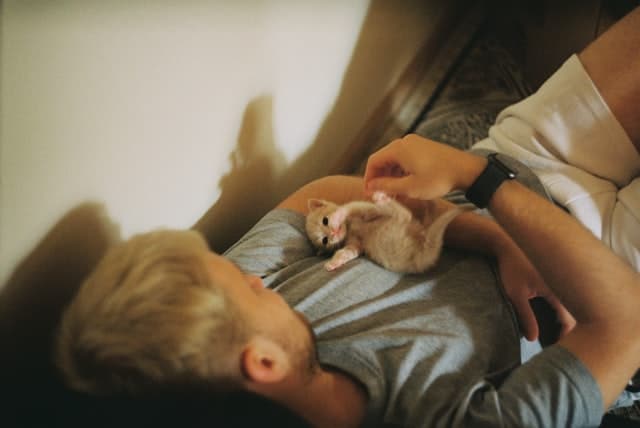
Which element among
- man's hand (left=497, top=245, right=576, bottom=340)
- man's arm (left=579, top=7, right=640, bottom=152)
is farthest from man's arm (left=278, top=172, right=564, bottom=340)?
man's arm (left=579, top=7, right=640, bottom=152)

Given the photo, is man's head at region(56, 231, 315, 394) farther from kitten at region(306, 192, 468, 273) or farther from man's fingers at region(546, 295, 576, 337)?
man's fingers at region(546, 295, 576, 337)

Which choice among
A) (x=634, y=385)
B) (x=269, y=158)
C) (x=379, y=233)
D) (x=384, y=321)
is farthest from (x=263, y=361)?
(x=634, y=385)

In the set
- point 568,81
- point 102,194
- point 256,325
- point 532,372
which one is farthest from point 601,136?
point 102,194

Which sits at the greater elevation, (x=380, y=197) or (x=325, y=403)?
(x=380, y=197)

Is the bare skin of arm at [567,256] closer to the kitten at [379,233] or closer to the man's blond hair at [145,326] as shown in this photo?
the kitten at [379,233]

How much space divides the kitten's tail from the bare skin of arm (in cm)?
5

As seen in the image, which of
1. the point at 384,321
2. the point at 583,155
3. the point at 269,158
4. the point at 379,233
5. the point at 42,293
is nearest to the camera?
the point at 42,293

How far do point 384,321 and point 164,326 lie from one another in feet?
1.28

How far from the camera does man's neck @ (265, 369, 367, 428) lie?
0.69 meters

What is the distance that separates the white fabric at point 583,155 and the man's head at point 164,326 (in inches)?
28.4

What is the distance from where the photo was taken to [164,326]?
56 cm

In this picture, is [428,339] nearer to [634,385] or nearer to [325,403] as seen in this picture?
[325,403]

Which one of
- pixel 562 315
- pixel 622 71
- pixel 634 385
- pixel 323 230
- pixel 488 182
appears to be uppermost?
pixel 622 71

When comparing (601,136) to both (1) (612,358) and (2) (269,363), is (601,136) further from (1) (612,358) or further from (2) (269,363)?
(2) (269,363)
